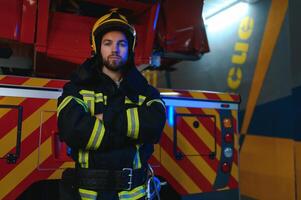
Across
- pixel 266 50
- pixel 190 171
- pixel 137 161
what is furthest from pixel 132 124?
pixel 266 50

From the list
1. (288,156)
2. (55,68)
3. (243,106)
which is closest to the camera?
A: (55,68)

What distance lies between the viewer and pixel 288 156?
3543 millimetres

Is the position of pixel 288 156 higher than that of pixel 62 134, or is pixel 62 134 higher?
pixel 62 134

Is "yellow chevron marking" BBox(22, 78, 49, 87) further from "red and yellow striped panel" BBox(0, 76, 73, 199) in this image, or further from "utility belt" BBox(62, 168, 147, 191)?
"utility belt" BBox(62, 168, 147, 191)

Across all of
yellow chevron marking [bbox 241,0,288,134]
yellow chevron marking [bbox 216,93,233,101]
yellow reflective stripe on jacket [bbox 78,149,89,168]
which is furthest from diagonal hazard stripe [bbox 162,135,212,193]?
yellow chevron marking [bbox 241,0,288,134]

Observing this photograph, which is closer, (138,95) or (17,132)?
(138,95)

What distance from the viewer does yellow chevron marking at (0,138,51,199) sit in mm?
1881

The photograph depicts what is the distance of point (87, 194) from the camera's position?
1505 millimetres

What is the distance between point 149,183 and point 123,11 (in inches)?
57.7

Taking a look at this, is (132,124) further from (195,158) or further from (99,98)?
(195,158)

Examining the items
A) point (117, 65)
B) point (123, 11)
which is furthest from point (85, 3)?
point (117, 65)

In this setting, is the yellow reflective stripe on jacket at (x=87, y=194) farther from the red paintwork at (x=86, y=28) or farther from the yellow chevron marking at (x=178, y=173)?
the red paintwork at (x=86, y=28)

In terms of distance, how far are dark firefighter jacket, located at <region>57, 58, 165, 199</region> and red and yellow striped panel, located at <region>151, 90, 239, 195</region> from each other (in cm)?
68

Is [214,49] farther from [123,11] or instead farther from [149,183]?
[149,183]
